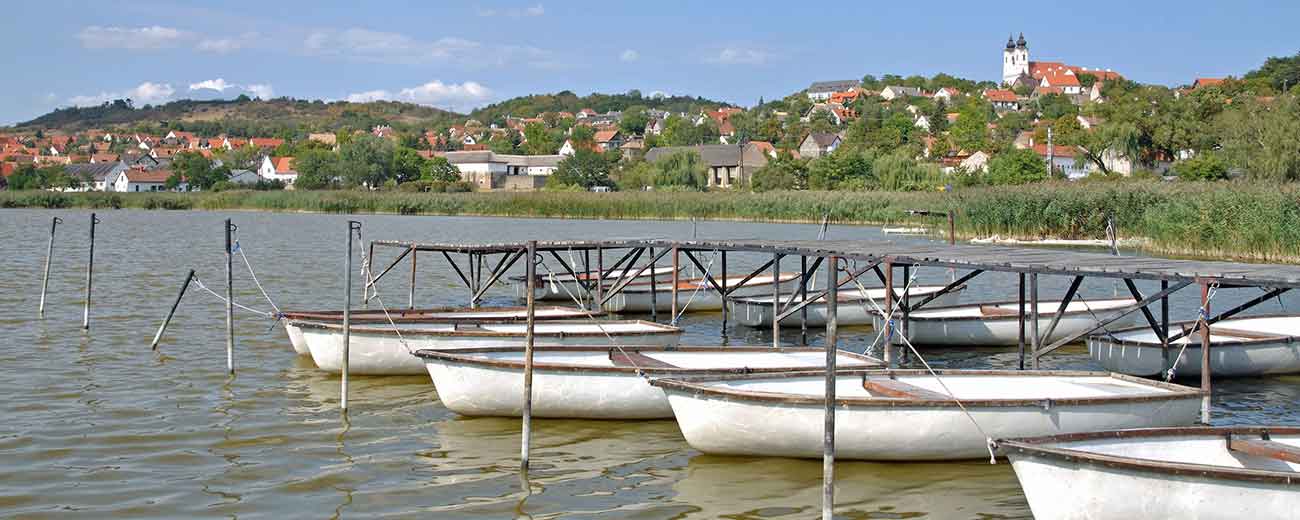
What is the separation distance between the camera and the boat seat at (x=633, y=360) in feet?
52.5

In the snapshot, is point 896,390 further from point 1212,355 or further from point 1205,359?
point 1212,355

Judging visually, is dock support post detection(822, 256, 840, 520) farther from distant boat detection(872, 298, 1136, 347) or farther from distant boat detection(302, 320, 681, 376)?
distant boat detection(872, 298, 1136, 347)

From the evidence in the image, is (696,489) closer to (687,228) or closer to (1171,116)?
(687,228)

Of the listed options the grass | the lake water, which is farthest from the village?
the lake water

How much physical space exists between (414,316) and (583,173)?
10603cm

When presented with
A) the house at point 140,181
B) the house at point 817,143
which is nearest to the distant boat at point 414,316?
the house at point 140,181

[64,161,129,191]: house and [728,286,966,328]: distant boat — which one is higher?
[64,161,129,191]: house

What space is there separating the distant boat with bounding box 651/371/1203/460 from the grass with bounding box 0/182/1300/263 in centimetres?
2395

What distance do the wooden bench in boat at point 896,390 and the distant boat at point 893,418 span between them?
0.04 meters

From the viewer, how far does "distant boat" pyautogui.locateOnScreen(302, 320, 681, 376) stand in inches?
715

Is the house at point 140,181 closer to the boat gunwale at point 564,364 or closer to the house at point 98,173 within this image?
the house at point 98,173

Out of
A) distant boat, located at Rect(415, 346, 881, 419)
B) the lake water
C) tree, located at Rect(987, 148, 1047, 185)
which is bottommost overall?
the lake water

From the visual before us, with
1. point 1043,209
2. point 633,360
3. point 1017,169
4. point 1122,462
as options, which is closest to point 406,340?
point 633,360

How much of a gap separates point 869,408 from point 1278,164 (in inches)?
1852
